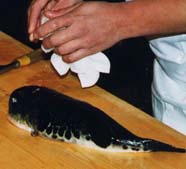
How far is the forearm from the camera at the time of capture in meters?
0.97

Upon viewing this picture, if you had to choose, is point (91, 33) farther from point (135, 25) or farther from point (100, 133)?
point (100, 133)

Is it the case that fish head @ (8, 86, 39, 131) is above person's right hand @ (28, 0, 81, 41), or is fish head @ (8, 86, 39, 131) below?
below

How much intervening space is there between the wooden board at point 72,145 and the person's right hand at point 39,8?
0.14 metres

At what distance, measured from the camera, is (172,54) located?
1.23 metres

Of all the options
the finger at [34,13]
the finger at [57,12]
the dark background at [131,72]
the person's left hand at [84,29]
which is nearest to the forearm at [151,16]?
the person's left hand at [84,29]

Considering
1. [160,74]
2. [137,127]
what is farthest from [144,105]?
[137,127]

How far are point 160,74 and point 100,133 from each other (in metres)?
0.37

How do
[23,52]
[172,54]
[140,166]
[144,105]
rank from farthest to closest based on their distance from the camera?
[144,105]
[23,52]
[172,54]
[140,166]

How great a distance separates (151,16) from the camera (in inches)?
38.7

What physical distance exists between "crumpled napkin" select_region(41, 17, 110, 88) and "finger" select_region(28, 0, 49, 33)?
0.08 ft

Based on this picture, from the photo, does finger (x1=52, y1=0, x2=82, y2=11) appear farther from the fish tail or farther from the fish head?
the fish tail

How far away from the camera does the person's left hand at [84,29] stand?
1007 millimetres

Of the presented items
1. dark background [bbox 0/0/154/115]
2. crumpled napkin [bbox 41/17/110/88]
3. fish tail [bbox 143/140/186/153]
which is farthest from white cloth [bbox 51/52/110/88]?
dark background [bbox 0/0/154/115]

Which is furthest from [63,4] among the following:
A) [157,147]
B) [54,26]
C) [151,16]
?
[157,147]
